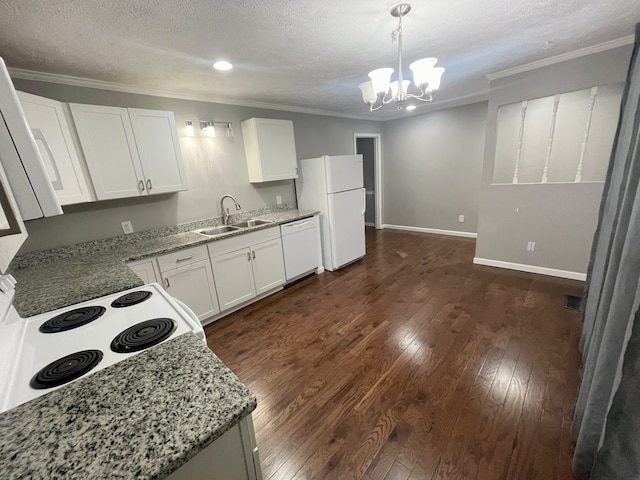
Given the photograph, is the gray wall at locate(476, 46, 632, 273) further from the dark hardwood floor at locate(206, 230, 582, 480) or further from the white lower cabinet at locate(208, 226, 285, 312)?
the white lower cabinet at locate(208, 226, 285, 312)

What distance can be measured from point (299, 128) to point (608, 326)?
12.9 feet

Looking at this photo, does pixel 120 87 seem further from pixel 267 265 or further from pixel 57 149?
pixel 267 265

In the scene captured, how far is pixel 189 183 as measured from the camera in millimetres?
2945

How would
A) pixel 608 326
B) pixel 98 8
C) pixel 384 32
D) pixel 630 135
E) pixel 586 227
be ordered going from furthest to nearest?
1. pixel 586 227
2. pixel 384 32
3. pixel 98 8
4. pixel 630 135
5. pixel 608 326

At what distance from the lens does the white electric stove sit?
81 cm

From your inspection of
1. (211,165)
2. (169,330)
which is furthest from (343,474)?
(211,165)

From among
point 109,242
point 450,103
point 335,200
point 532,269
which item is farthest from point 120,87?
point 532,269

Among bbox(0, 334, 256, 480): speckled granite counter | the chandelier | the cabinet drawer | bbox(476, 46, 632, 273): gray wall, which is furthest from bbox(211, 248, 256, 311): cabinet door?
bbox(476, 46, 632, 273): gray wall

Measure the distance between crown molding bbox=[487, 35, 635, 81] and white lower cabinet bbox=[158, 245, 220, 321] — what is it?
149 inches

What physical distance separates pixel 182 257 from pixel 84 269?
26.3 inches

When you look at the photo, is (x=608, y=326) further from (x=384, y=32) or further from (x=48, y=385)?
(x=384, y=32)

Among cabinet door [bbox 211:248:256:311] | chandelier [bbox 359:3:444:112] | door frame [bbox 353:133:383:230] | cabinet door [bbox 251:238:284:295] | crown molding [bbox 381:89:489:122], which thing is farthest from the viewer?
door frame [bbox 353:133:383:230]

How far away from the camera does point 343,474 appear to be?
1.29 meters

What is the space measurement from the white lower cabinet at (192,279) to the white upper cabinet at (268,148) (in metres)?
1.35
